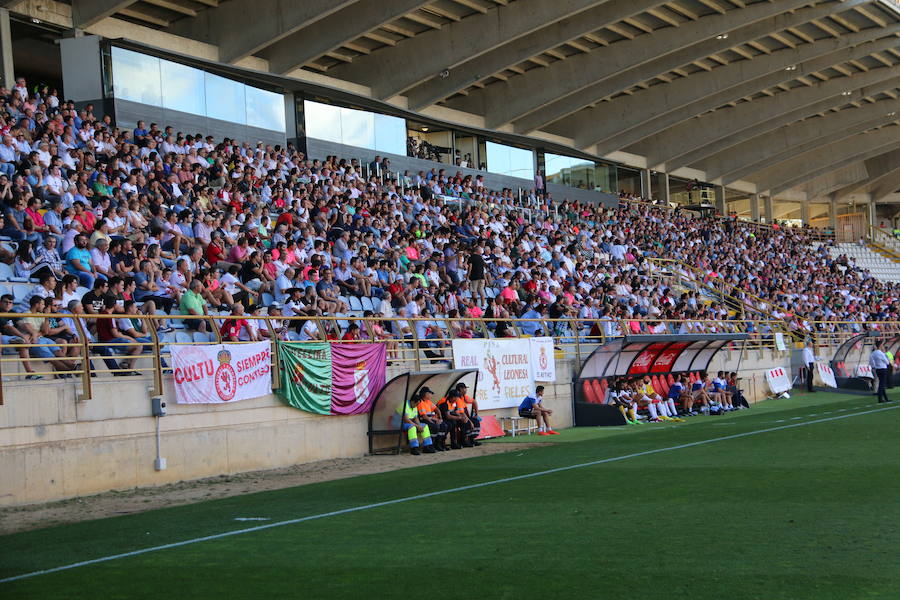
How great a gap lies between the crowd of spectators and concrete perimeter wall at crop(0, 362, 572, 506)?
722 mm

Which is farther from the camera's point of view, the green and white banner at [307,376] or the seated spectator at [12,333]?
the green and white banner at [307,376]

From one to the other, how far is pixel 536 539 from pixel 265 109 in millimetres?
25298

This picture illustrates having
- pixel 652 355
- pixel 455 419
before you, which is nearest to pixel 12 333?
pixel 455 419

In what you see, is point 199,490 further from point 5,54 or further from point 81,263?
point 5,54

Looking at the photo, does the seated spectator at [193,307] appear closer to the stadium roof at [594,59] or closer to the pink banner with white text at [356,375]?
the pink banner with white text at [356,375]

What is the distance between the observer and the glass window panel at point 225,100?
99.3ft

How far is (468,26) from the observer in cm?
3538

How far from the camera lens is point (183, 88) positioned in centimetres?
2939

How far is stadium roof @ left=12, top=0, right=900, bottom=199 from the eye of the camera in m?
30.9

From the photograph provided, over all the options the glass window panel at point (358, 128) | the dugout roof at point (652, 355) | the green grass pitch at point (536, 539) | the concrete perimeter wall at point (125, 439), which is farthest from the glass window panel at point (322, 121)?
the green grass pitch at point (536, 539)

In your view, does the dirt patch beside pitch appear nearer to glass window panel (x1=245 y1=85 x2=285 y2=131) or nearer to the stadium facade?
the stadium facade

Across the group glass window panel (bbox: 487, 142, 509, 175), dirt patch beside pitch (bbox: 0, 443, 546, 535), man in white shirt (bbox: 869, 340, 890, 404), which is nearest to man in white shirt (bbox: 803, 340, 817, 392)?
man in white shirt (bbox: 869, 340, 890, 404)

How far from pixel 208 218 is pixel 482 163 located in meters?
24.1

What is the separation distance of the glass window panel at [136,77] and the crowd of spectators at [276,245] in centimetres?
122
